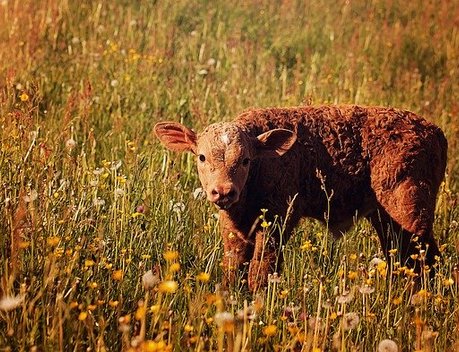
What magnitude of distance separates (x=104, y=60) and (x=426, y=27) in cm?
442

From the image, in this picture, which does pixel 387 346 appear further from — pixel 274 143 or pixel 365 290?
pixel 274 143

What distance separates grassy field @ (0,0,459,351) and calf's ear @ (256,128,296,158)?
570mm

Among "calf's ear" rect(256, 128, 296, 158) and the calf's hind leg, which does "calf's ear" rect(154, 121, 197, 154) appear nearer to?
"calf's ear" rect(256, 128, 296, 158)

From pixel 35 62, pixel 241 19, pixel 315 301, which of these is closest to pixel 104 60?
pixel 35 62

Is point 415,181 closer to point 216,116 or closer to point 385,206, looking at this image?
point 385,206

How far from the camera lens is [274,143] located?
5.06 metres

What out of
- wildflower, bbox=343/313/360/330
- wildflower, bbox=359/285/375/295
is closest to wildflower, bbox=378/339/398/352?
wildflower, bbox=343/313/360/330

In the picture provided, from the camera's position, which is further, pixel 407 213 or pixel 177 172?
pixel 177 172

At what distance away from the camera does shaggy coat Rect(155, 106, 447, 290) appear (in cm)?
511

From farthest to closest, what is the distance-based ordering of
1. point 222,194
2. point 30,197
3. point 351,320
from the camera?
1. point 222,194
2. point 30,197
3. point 351,320

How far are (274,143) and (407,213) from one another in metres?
0.98

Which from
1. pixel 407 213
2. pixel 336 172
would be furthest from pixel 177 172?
pixel 407 213

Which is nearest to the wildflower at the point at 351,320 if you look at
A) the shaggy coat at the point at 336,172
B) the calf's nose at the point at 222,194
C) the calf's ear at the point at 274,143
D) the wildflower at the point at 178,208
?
the calf's nose at the point at 222,194

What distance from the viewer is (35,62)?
26.5 feet
